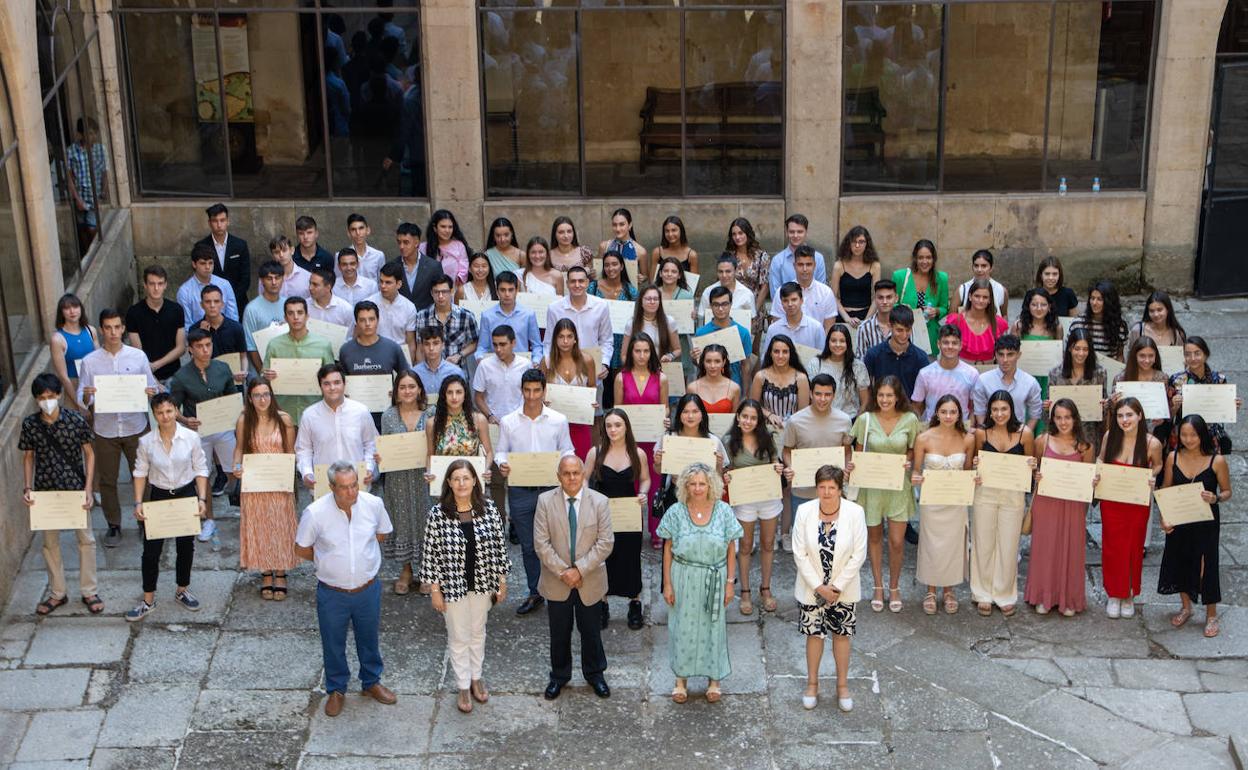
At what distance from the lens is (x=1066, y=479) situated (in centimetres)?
1102

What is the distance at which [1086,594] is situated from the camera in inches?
458

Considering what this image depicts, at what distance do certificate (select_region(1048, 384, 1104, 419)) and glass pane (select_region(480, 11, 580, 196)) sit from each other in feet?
23.1

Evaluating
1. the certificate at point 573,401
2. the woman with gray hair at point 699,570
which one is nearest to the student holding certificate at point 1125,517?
the woman with gray hair at point 699,570

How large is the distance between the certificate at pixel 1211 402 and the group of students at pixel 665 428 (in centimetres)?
13

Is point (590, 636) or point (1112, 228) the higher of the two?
point (1112, 228)

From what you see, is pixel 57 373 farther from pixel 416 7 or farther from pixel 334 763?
pixel 416 7

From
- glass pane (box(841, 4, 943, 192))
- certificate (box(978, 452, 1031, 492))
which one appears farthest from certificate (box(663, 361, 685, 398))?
glass pane (box(841, 4, 943, 192))

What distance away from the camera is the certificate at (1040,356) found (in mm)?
12469

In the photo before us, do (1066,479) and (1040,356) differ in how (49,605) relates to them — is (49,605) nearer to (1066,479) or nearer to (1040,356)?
(1066,479)

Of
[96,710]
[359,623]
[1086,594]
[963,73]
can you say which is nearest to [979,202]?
[963,73]

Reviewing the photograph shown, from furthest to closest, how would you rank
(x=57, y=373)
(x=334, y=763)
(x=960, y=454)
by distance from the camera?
(x=57, y=373), (x=960, y=454), (x=334, y=763)

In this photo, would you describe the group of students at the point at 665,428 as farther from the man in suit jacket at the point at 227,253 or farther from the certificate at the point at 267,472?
the man in suit jacket at the point at 227,253

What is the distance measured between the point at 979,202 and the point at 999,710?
8.18 metres

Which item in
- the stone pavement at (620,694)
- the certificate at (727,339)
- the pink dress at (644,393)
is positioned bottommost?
the stone pavement at (620,694)
